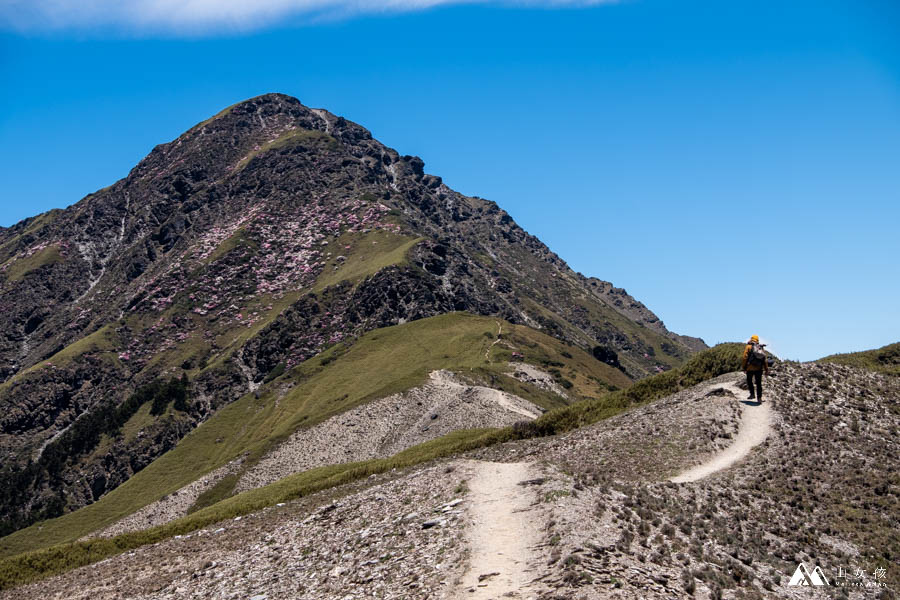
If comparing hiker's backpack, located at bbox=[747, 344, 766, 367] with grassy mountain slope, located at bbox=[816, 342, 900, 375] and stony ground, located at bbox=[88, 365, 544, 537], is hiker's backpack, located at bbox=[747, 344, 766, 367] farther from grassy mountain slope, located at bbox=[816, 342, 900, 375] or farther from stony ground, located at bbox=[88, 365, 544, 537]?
stony ground, located at bbox=[88, 365, 544, 537]

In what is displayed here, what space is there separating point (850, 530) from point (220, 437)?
146 meters

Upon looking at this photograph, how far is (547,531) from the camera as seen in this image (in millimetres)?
24750

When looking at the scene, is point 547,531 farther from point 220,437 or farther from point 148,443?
point 148,443

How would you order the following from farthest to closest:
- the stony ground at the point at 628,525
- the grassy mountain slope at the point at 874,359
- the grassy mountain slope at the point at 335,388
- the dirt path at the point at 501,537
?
the grassy mountain slope at the point at 335,388
the grassy mountain slope at the point at 874,359
the stony ground at the point at 628,525
the dirt path at the point at 501,537

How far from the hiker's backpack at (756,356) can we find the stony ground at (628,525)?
320 centimetres

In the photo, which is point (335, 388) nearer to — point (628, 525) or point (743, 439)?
point (743, 439)

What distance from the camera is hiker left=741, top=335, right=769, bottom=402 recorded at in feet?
144

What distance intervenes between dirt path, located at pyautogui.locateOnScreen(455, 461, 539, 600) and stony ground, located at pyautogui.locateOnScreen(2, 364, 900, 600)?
21 centimetres

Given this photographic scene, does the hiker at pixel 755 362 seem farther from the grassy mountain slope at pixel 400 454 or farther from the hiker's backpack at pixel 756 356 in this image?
the grassy mountain slope at pixel 400 454

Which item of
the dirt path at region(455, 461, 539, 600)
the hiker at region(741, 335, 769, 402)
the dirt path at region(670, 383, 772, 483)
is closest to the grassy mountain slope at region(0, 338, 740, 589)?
the hiker at region(741, 335, 769, 402)

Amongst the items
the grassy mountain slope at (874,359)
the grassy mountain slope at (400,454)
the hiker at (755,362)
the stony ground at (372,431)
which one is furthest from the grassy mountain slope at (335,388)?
the hiker at (755,362)

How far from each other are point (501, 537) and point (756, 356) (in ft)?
87.8

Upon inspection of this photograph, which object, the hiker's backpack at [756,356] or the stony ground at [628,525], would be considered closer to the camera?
the stony ground at [628,525]

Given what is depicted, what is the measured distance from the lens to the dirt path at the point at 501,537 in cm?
2084
